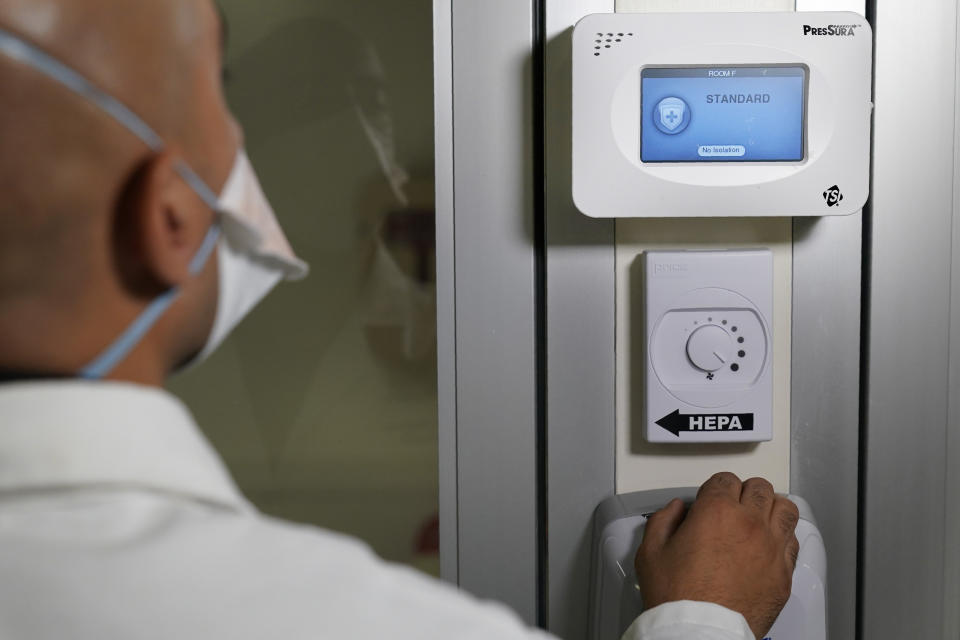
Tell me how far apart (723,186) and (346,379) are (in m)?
0.40

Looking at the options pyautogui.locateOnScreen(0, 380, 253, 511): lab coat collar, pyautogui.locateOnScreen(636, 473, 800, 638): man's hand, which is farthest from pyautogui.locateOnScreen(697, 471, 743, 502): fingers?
pyautogui.locateOnScreen(0, 380, 253, 511): lab coat collar

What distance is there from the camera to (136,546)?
0.40 metres

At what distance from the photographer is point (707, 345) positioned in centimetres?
92

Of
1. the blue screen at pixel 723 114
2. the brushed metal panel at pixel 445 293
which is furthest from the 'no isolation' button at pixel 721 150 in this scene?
the brushed metal panel at pixel 445 293

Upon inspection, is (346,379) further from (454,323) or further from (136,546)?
(136,546)

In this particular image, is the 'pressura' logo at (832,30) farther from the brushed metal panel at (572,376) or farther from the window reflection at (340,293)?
the window reflection at (340,293)

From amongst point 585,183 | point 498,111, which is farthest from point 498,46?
point 585,183

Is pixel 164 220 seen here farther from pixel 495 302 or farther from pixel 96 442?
pixel 495 302

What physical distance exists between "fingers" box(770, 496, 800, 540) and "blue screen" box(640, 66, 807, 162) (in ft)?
1.04

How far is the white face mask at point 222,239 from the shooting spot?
16.1 inches

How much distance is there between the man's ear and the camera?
0.43 metres

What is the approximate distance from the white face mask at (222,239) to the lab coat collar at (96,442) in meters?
0.02

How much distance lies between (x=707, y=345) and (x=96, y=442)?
621 millimetres

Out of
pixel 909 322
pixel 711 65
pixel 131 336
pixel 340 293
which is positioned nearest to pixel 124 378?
pixel 131 336
